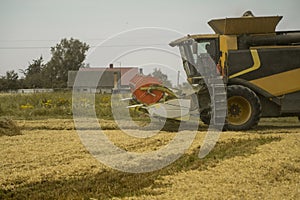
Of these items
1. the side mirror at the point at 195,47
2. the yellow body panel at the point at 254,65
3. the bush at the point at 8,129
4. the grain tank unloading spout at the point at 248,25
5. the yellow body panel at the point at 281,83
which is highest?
the grain tank unloading spout at the point at 248,25

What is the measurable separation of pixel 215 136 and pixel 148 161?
2980 mm

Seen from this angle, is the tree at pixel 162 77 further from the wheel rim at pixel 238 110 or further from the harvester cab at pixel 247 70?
the wheel rim at pixel 238 110

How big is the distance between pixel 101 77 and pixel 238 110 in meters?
16.7

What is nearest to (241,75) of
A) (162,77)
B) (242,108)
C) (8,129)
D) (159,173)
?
(242,108)

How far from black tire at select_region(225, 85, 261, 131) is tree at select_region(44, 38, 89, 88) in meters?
44.5

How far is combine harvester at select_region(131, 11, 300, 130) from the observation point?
1107 centimetres

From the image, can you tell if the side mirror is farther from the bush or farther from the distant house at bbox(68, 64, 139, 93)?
the bush

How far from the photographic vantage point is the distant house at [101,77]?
14852 millimetres

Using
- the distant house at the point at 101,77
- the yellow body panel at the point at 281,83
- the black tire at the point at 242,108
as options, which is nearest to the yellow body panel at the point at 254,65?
the yellow body panel at the point at 281,83

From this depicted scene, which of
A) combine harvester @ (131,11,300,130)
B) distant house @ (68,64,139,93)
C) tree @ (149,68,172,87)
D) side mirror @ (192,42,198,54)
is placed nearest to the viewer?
combine harvester @ (131,11,300,130)

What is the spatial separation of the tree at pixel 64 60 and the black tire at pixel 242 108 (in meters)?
44.5

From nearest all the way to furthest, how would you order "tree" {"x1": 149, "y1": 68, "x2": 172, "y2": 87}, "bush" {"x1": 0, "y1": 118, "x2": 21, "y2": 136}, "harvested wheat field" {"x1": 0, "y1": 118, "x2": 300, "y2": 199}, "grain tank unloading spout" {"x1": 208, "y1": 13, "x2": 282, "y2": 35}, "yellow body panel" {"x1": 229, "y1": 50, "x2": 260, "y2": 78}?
"harvested wheat field" {"x1": 0, "y1": 118, "x2": 300, "y2": 199} → "bush" {"x1": 0, "y1": 118, "x2": 21, "y2": 136} → "yellow body panel" {"x1": 229, "y1": 50, "x2": 260, "y2": 78} → "grain tank unloading spout" {"x1": 208, "y1": 13, "x2": 282, "y2": 35} → "tree" {"x1": 149, "y1": 68, "x2": 172, "y2": 87}

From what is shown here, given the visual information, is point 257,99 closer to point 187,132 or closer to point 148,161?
point 187,132

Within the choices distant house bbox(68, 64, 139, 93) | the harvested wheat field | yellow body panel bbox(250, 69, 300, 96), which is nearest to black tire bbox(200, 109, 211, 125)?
yellow body panel bbox(250, 69, 300, 96)
